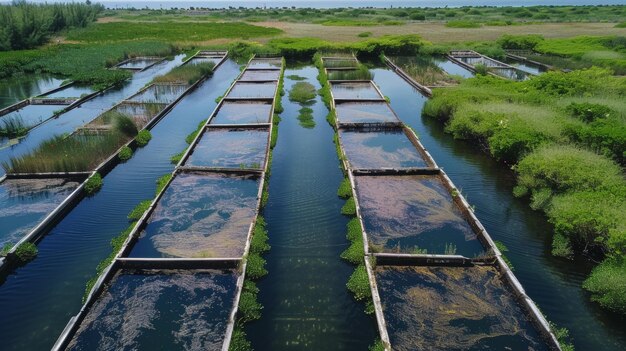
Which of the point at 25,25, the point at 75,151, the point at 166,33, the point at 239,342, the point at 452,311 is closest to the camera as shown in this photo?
the point at 239,342

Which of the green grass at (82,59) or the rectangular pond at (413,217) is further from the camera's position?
the green grass at (82,59)

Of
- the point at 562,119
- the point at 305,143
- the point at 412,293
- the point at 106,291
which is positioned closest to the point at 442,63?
the point at 562,119

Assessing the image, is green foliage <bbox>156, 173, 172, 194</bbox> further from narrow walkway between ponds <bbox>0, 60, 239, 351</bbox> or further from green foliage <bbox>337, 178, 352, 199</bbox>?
green foliage <bbox>337, 178, 352, 199</bbox>

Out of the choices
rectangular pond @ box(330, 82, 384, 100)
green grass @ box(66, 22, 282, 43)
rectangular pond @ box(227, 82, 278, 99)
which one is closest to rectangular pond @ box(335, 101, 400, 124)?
rectangular pond @ box(330, 82, 384, 100)

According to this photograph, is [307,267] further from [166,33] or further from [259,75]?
[166,33]

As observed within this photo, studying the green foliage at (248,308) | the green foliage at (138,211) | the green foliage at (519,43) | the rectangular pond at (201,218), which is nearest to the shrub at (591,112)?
the rectangular pond at (201,218)

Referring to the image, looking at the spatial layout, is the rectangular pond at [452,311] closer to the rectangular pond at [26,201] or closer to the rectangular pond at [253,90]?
the rectangular pond at [26,201]

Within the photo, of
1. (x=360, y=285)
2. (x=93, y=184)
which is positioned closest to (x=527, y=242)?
(x=360, y=285)
